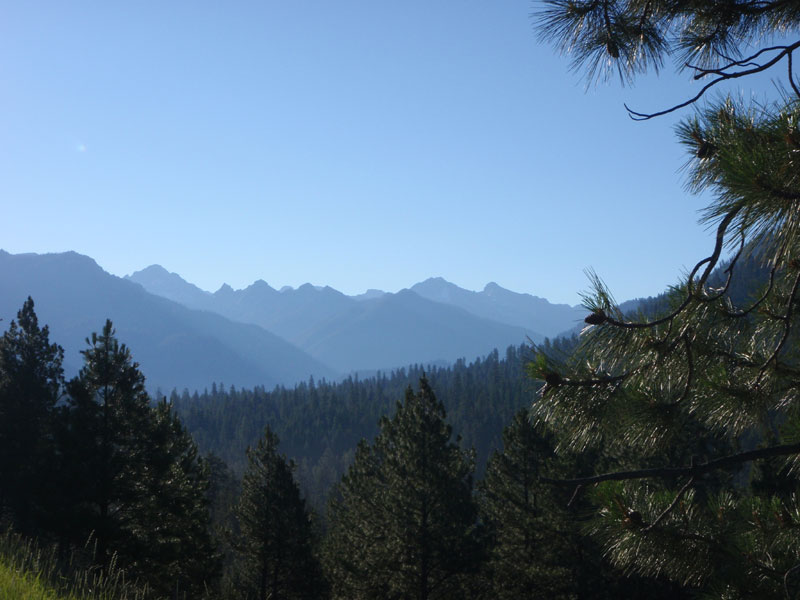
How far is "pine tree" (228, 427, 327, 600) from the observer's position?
23766mm

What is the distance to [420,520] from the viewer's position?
2161cm

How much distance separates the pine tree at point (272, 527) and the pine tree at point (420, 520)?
7.37 feet

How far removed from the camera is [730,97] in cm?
368

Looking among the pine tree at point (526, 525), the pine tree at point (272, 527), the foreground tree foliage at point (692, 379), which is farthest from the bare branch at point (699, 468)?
the pine tree at point (272, 527)

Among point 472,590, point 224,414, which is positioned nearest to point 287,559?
point 472,590

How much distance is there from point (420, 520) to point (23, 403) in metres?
15.9

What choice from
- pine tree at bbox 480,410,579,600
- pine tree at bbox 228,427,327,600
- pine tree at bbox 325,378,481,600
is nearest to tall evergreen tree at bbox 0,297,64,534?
pine tree at bbox 228,427,327,600

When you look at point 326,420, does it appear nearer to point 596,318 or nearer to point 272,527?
point 272,527

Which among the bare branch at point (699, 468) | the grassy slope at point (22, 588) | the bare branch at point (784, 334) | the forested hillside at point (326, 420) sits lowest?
the forested hillside at point (326, 420)

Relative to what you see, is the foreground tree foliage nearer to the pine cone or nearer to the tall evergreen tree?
the pine cone

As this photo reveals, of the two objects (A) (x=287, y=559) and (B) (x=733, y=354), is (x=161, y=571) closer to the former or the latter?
(A) (x=287, y=559)

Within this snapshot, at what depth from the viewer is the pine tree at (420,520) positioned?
70.5 feet

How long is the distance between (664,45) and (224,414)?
171 meters

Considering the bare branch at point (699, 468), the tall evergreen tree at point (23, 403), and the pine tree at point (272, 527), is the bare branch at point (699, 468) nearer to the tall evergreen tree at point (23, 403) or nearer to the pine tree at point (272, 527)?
the pine tree at point (272, 527)
